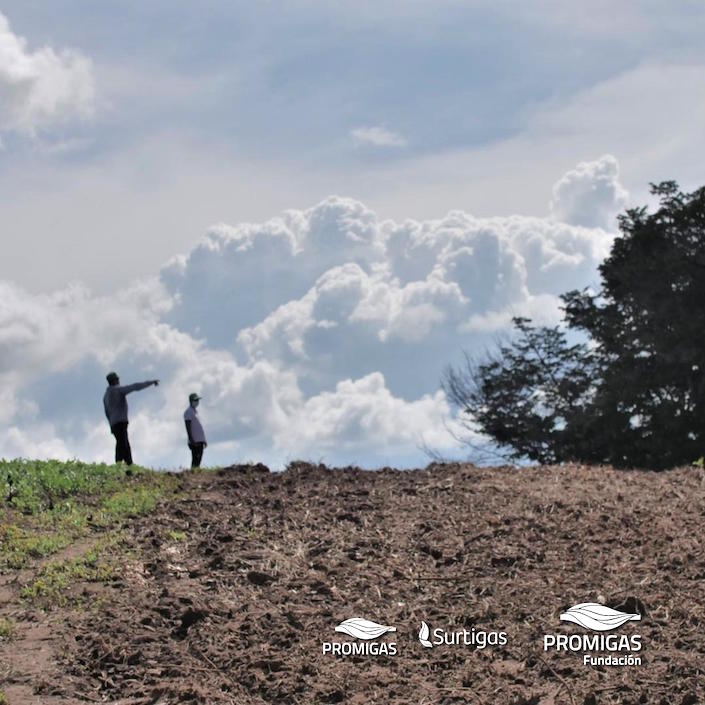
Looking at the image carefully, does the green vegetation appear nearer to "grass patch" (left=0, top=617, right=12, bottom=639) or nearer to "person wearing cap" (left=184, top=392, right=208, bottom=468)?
"grass patch" (left=0, top=617, right=12, bottom=639)

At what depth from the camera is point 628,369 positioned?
29031 millimetres

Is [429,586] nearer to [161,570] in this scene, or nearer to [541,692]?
[541,692]

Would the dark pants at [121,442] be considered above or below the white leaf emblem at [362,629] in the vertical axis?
above

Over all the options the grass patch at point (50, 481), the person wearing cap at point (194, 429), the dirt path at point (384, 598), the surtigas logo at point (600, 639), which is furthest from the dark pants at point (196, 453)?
the surtigas logo at point (600, 639)

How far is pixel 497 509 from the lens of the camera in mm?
12508

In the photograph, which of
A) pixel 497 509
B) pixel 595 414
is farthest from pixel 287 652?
pixel 595 414

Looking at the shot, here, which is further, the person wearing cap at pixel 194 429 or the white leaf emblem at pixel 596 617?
the person wearing cap at pixel 194 429

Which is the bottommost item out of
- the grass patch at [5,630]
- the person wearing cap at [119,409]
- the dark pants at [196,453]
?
the grass patch at [5,630]

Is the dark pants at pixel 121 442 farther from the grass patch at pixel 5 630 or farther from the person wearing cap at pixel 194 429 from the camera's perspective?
the grass patch at pixel 5 630

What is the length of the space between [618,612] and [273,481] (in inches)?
239

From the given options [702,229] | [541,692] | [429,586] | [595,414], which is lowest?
[541,692]

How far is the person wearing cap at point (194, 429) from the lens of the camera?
18.1 m

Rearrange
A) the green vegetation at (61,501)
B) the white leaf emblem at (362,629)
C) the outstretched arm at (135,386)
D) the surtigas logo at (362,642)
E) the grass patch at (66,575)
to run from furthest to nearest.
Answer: the outstretched arm at (135,386)
the green vegetation at (61,501)
the grass patch at (66,575)
the white leaf emblem at (362,629)
the surtigas logo at (362,642)

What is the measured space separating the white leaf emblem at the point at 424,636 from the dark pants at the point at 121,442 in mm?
9538
